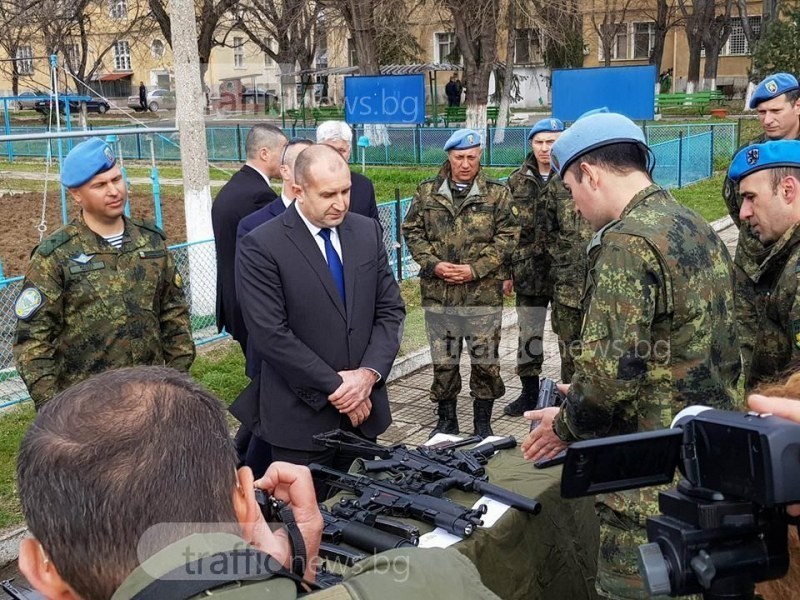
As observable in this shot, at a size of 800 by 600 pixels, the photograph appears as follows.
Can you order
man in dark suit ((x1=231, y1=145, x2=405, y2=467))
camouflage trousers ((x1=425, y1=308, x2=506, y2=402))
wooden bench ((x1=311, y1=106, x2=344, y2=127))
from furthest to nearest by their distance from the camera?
wooden bench ((x1=311, y1=106, x2=344, y2=127))
camouflage trousers ((x1=425, y1=308, x2=506, y2=402))
man in dark suit ((x1=231, y1=145, x2=405, y2=467))

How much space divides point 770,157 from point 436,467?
1782 mm

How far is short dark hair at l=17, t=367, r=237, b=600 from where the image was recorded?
121 centimetres

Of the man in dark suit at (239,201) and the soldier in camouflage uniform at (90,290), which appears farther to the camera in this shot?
the man in dark suit at (239,201)

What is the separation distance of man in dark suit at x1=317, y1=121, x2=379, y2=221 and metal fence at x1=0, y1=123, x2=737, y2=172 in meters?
11.3

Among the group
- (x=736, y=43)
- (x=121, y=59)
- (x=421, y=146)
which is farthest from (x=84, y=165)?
(x=121, y=59)

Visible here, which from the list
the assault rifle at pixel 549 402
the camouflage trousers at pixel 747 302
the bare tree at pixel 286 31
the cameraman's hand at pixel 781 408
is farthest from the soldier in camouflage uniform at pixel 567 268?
the bare tree at pixel 286 31

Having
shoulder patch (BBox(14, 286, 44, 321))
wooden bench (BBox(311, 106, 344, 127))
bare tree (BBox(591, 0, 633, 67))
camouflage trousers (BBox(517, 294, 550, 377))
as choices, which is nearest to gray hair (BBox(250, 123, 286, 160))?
shoulder patch (BBox(14, 286, 44, 321))

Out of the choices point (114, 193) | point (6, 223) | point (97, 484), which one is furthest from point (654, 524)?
point (6, 223)

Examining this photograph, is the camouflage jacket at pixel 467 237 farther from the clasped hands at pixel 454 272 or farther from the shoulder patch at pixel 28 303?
the shoulder patch at pixel 28 303

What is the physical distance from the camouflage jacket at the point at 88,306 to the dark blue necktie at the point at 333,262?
2.42 ft

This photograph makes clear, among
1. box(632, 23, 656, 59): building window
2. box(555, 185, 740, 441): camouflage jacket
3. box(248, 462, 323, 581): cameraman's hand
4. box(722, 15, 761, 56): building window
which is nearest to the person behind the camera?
box(248, 462, 323, 581): cameraman's hand

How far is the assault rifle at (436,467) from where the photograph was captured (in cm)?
276

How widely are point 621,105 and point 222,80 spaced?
3954cm

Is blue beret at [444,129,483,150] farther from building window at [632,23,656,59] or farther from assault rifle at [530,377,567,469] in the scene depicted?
building window at [632,23,656,59]
